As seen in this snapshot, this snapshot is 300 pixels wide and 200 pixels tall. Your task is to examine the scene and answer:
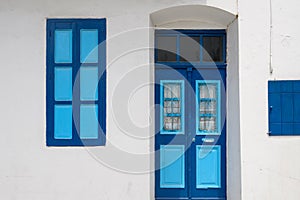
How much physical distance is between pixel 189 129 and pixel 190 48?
47.0 inches

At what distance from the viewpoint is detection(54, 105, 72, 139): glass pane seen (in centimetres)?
511

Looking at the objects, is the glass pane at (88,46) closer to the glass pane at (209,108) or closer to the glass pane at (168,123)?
the glass pane at (168,123)

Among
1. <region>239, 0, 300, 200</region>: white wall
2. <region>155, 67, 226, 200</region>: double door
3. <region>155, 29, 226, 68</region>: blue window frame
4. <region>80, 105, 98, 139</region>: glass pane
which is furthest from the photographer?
<region>155, 29, 226, 68</region>: blue window frame

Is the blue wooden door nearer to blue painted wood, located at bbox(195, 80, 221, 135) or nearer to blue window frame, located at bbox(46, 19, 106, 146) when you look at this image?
blue painted wood, located at bbox(195, 80, 221, 135)

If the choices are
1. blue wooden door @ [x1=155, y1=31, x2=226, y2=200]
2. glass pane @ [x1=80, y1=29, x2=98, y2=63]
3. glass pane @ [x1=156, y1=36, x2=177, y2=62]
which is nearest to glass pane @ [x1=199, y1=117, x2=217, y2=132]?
blue wooden door @ [x1=155, y1=31, x2=226, y2=200]

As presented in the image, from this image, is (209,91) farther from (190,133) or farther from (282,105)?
(282,105)

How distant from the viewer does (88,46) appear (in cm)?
516

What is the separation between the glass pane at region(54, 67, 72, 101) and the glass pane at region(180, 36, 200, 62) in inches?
67.5

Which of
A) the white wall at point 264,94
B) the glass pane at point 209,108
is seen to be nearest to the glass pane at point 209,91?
the glass pane at point 209,108

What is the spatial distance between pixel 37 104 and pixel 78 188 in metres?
1.22

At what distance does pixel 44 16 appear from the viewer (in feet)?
16.8

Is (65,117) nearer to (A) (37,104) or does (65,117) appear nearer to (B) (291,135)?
(A) (37,104)

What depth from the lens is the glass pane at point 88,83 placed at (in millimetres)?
5121

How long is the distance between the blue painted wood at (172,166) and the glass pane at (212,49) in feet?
4.49
